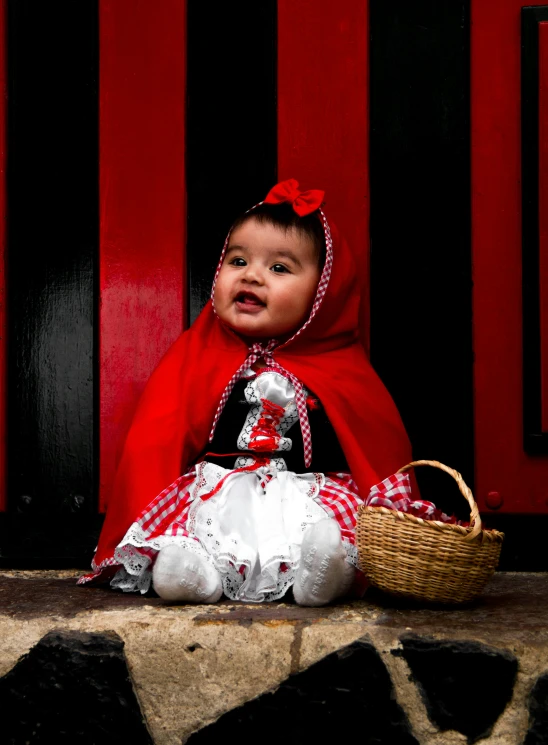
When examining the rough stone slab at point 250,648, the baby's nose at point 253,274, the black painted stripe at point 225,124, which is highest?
the black painted stripe at point 225,124

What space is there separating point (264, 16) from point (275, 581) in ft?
5.04

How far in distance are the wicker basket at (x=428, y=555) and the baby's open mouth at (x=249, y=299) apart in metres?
0.65

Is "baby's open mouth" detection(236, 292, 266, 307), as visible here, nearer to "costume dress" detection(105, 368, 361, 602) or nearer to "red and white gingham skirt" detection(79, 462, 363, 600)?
"costume dress" detection(105, 368, 361, 602)

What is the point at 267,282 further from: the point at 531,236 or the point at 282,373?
the point at 531,236

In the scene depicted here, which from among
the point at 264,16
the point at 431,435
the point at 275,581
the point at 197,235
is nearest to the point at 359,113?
the point at 264,16

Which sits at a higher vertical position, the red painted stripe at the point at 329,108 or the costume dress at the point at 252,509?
the red painted stripe at the point at 329,108

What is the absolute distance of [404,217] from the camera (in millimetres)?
2453

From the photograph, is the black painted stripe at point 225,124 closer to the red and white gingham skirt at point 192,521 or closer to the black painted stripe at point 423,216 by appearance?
the black painted stripe at point 423,216

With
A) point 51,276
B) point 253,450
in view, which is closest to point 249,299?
point 253,450

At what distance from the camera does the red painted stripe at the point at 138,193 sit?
249 centimetres

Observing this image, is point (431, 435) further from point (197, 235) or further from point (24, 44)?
point (24, 44)

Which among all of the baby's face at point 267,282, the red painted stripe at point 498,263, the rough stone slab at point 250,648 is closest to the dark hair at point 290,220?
the baby's face at point 267,282

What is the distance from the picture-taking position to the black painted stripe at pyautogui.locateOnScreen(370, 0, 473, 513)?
2424 millimetres

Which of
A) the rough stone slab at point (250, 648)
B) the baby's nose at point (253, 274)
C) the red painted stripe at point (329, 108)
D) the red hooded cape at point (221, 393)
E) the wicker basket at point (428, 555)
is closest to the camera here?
the rough stone slab at point (250, 648)
